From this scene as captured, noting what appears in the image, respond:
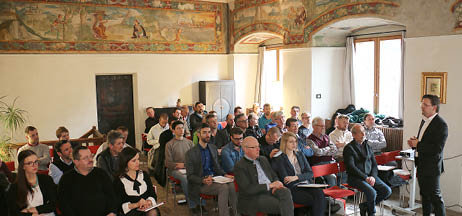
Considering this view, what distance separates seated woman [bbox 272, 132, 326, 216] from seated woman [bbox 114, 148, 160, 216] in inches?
70.2

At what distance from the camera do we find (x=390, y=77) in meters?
9.48

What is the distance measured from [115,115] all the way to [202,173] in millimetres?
6492

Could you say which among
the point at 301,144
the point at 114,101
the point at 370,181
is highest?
the point at 114,101

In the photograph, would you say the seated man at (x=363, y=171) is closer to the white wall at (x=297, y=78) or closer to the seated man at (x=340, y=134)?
the seated man at (x=340, y=134)

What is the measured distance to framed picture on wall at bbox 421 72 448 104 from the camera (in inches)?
260

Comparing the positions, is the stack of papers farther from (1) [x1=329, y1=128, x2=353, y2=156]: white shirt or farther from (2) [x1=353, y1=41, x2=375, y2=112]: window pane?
(2) [x1=353, y1=41, x2=375, y2=112]: window pane

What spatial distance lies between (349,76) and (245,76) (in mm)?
3705

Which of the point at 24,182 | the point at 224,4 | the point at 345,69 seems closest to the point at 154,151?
the point at 24,182

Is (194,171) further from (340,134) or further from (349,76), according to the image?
(349,76)

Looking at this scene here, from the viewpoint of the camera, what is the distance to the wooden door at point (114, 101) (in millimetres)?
11438

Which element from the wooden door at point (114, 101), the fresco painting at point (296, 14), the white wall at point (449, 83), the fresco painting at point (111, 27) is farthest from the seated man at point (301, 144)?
the wooden door at point (114, 101)

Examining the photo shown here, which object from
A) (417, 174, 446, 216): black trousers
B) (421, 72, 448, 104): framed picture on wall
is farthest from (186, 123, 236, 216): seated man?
(421, 72, 448, 104): framed picture on wall

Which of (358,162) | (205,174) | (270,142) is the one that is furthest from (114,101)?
(358,162)

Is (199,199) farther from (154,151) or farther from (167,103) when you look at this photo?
(167,103)
